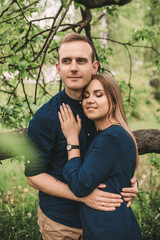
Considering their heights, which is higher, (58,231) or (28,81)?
(28,81)

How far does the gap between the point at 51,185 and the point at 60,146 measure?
275mm

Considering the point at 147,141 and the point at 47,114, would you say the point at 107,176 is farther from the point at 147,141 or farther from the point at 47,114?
the point at 147,141

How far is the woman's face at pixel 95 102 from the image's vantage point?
5.37 feet

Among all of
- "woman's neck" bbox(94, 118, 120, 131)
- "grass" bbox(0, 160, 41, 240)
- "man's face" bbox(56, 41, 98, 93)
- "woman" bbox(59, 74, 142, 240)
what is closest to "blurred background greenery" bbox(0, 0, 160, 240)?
"grass" bbox(0, 160, 41, 240)

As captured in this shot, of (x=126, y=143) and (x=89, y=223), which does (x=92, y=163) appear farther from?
(x=89, y=223)

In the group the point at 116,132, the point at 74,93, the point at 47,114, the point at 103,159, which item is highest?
the point at 74,93

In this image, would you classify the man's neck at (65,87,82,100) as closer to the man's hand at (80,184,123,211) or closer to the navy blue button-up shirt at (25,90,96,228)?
the navy blue button-up shirt at (25,90,96,228)

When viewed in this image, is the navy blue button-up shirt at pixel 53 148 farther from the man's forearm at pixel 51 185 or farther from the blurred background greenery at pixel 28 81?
the blurred background greenery at pixel 28 81

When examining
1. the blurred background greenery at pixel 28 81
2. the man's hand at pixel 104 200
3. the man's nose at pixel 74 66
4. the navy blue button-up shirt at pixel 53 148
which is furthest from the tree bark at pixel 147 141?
the man's nose at pixel 74 66

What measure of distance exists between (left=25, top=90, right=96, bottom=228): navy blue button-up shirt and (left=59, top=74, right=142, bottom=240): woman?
0.08 metres

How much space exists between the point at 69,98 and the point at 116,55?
37.0 ft

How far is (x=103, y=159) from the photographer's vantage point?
144 centimetres

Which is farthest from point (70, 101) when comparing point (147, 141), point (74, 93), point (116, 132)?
point (147, 141)

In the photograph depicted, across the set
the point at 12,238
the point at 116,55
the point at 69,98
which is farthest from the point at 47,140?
the point at 116,55
